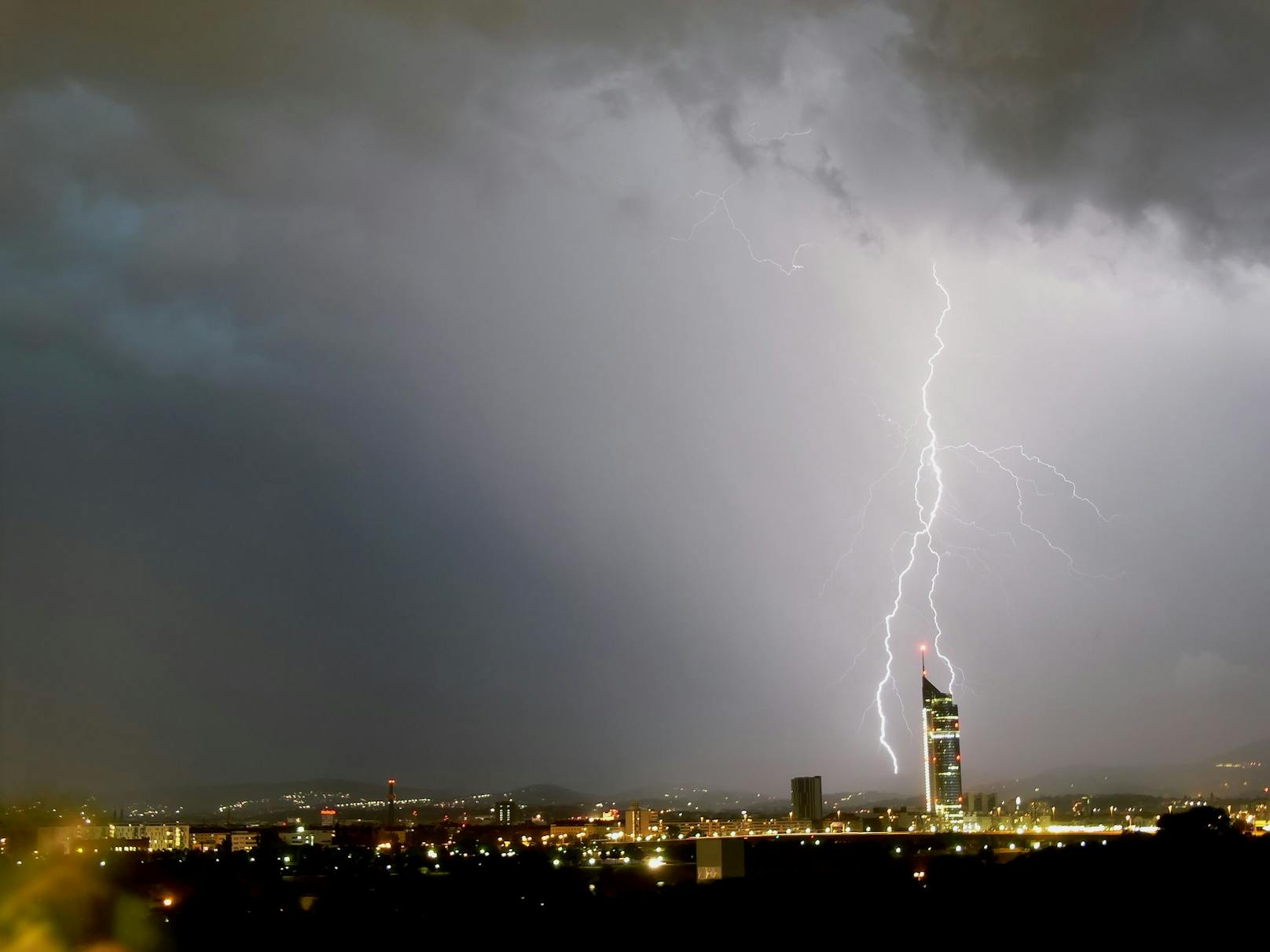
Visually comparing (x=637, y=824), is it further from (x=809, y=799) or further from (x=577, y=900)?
(x=577, y=900)

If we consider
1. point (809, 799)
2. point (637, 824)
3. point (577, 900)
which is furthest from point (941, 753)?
point (577, 900)

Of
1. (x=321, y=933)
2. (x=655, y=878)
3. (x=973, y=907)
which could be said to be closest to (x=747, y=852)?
(x=655, y=878)

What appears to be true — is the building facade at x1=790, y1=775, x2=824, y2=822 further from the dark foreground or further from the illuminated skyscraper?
the dark foreground

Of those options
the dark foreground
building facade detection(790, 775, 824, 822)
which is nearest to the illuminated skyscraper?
building facade detection(790, 775, 824, 822)

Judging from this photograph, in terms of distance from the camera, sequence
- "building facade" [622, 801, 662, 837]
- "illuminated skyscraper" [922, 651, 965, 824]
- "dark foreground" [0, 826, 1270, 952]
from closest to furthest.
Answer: "dark foreground" [0, 826, 1270, 952] < "building facade" [622, 801, 662, 837] < "illuminated skyscraper" [922, 651, 965, 824]

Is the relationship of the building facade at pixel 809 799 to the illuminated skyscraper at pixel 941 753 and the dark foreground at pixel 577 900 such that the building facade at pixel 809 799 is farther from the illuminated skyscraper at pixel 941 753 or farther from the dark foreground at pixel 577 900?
the dark foreground at pixel 577 900

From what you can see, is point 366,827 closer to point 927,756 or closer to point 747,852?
point 747,852

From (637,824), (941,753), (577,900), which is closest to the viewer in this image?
(577,900)

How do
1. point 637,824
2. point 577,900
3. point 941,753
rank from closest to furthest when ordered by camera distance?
1. point 577,900
2. point 637,824
3. point 941,753
